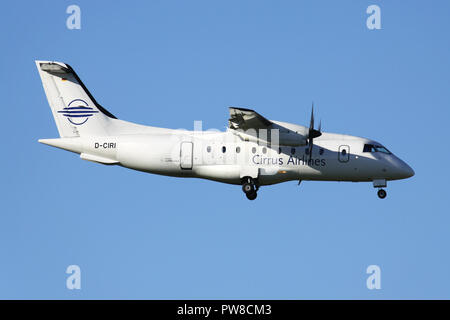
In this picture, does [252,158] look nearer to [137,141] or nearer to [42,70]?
[137,141]

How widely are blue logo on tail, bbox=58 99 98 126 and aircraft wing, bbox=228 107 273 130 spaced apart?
6.38 metres

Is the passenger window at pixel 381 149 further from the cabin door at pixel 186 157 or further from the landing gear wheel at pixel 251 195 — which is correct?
the cabin door at pixel 186 157

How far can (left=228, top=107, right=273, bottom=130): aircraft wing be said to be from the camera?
29859mm

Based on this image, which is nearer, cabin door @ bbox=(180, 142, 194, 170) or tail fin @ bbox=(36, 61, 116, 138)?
cabin door @ bbox=(180, 142, 194, 170)

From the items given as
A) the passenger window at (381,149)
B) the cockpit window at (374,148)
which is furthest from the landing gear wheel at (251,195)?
the passenger window at (381,149)

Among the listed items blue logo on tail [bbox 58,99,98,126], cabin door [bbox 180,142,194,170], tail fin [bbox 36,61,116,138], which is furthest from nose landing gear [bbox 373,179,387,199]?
blue logo on tail [bbox 58,99,98,126]

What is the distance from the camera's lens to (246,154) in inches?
1244

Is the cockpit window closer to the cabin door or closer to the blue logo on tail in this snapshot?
the cabin door

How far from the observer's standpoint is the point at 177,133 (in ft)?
106

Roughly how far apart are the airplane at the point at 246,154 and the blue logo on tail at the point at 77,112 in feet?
1.30

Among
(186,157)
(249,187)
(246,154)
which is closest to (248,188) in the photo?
(249,187)

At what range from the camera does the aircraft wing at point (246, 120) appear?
29859mm

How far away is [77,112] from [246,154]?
7.61m

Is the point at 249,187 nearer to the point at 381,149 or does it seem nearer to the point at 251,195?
the point at 251,195
